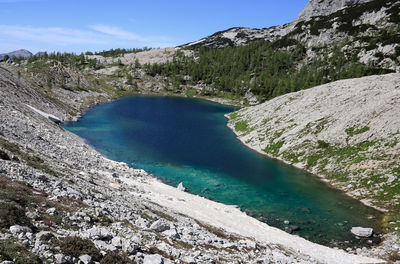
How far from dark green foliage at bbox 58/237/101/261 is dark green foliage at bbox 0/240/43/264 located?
1.64 meters

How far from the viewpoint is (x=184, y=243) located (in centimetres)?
2117

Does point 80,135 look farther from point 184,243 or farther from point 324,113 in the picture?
point 324,113

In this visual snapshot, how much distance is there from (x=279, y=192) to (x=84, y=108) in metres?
111

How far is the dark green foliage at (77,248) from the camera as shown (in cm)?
1348

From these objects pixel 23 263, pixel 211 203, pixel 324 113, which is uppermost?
pixel 324 113

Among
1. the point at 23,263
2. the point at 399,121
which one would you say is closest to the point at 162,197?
the point at 23,263

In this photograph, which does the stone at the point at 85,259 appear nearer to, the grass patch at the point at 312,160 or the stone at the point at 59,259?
the stone at the point at 59,259

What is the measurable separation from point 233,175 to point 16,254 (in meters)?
47.5

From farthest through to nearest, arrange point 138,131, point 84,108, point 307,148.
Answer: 1. point 84,108
2. point 138,131
3. point 307,148


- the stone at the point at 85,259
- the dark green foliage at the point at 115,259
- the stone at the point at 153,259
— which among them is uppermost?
the stone at the point at 85,259

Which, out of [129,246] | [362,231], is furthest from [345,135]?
[129,246]

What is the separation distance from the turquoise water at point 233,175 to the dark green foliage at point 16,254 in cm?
3292

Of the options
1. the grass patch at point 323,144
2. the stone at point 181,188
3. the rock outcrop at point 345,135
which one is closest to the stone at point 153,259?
the stone at point 181,188

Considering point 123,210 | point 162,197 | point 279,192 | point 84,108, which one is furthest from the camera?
point 84,108
